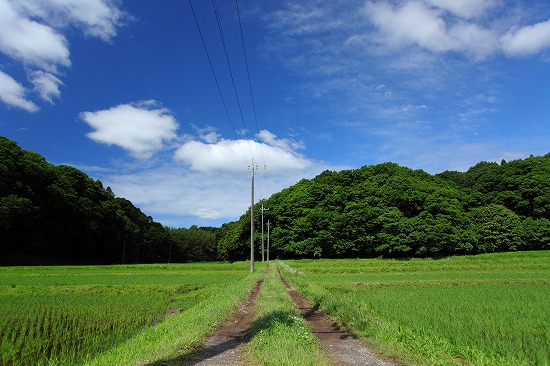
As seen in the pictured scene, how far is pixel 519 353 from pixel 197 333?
628cm

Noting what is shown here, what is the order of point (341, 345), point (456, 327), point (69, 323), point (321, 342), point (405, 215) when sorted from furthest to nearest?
point (405, 215) → point (69, 323) → point (456, 327) → point (321, 342) → point (341, 345)

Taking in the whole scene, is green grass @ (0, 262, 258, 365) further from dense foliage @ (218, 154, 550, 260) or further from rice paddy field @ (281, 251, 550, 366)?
dense foliage @ (218, 154, 550, 260)

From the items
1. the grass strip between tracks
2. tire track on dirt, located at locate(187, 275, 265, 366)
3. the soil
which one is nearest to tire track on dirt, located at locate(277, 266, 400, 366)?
the soil

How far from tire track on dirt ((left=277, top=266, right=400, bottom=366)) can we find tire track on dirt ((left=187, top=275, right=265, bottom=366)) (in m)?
1.74

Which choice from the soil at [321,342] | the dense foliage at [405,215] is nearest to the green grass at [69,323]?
the soil at [321,342]

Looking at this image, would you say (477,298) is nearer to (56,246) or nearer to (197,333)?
(197,333)

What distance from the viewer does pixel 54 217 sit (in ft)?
184

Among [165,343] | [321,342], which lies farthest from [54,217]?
[321,342]

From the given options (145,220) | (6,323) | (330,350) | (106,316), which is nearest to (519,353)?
(330,350)

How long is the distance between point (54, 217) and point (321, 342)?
60.4 m

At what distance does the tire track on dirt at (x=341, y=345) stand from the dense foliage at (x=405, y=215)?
1999 inches

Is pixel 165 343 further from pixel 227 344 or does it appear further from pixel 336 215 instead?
pixel 336 215

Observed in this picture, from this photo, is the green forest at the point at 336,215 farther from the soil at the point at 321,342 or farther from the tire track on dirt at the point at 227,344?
the soil at the point at 321,342

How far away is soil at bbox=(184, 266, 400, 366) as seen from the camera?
618cm
